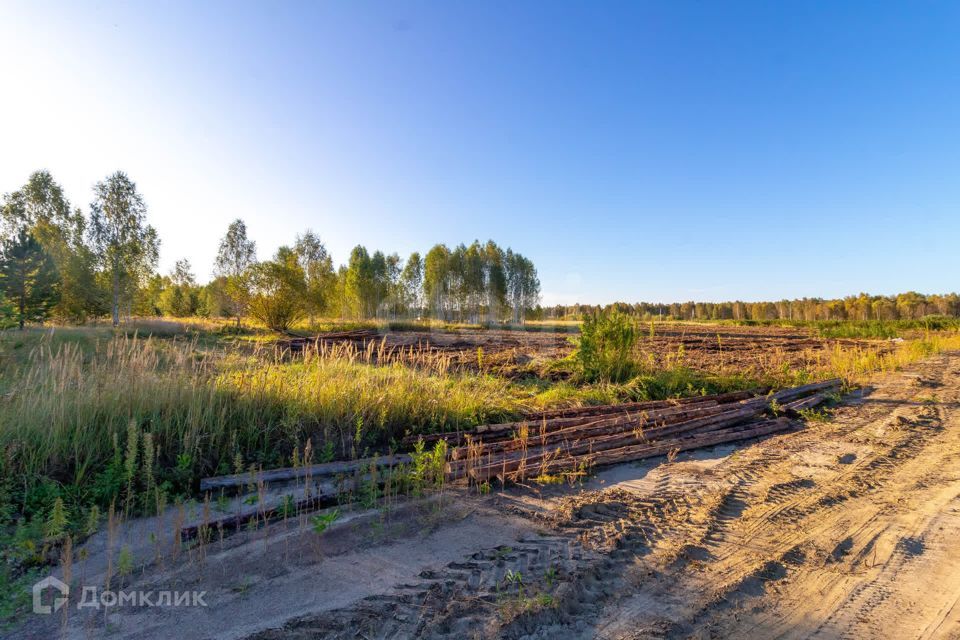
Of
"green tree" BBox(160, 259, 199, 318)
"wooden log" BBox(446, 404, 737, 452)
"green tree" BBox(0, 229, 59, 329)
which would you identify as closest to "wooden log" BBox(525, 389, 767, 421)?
"wooden log" BBox(446, 404, 737, 452)

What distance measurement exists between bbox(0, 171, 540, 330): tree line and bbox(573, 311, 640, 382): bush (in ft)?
37.5

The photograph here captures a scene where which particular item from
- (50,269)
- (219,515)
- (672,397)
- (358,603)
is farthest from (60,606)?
(50,269)

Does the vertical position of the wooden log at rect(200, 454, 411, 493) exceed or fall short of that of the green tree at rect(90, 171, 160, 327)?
it falls short

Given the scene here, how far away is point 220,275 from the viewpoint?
130 feet

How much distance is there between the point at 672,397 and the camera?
9172 millimetres

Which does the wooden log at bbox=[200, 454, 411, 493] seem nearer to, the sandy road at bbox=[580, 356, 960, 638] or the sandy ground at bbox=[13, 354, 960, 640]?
the sandy ground at bbox=[13, 354, 960, 640]

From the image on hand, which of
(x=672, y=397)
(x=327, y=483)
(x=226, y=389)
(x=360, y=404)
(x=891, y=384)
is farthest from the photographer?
(x=891, y=384)

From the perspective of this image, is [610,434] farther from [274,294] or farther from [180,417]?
[274,294]

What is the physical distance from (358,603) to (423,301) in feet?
170

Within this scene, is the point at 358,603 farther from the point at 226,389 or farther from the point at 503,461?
the point at 226,389

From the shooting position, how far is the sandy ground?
234 centimetres

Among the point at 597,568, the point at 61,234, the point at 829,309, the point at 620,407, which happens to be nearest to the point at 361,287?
the point at 61,234

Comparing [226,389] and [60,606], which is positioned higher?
[226,389]

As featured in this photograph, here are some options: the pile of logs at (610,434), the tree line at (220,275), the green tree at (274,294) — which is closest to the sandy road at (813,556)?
the pile of logs at (610,434)
